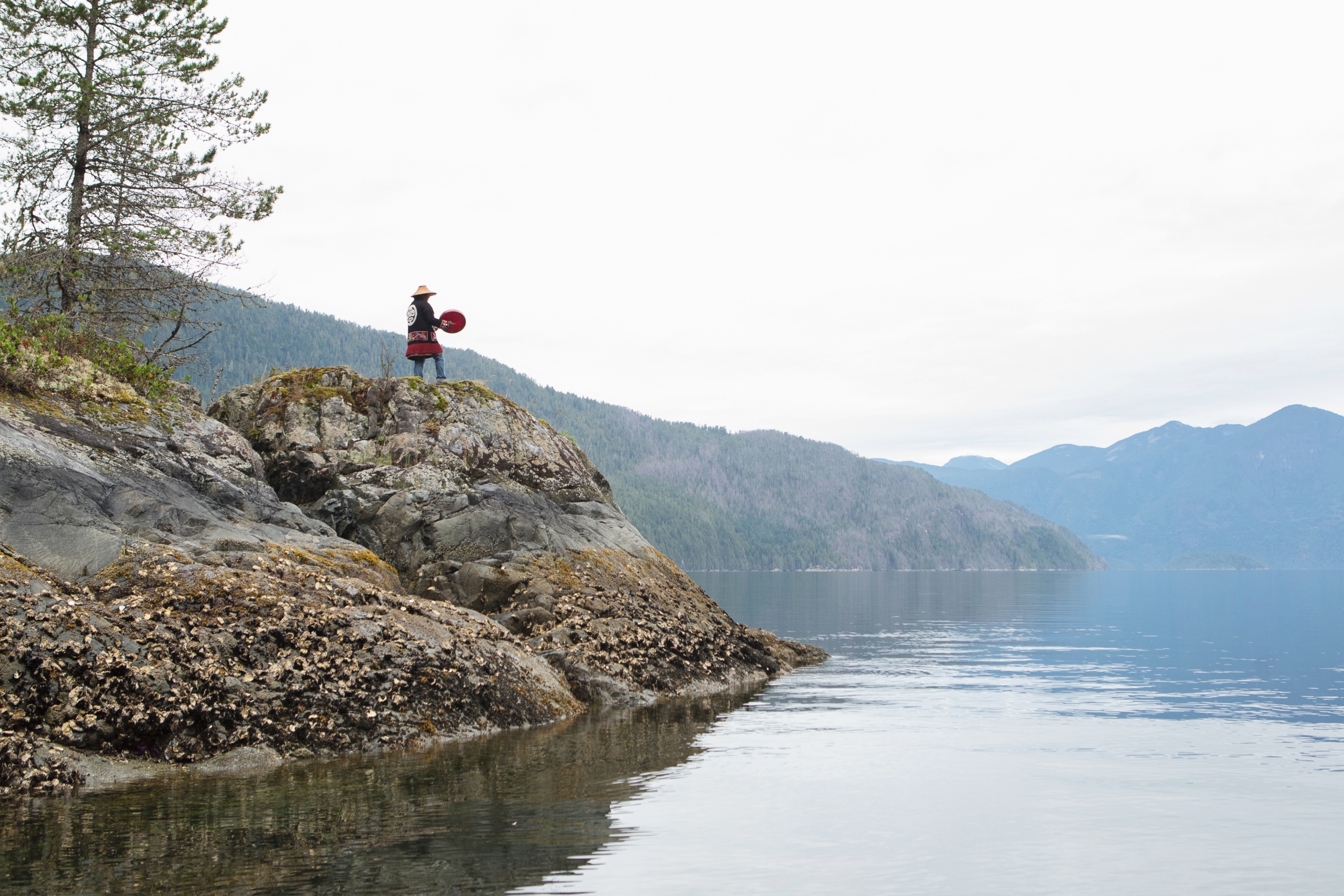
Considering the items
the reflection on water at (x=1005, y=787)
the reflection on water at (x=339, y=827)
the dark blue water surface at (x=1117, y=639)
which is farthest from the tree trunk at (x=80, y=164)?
the dark blue water surface at (x=1117, y=639)

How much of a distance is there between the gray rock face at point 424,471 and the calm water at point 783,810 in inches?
239

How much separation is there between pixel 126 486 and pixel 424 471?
24.9 feet

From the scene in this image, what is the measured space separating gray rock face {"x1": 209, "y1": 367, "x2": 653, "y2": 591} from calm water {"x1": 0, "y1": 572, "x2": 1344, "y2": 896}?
6.08 meters

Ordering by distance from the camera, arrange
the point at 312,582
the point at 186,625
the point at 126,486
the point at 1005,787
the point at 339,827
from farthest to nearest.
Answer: the point at 126,486
the point at 312,582
the point at 186,625
the point at 1005,787
the point at 339,827

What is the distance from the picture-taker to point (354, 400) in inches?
978

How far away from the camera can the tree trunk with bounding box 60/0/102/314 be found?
72.7 feet

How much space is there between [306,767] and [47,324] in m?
12.0

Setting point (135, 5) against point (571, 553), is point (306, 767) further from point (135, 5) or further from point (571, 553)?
point (135, 5)

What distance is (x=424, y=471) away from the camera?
22.9 meters

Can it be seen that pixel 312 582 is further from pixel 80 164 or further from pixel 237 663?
pixel 80 164

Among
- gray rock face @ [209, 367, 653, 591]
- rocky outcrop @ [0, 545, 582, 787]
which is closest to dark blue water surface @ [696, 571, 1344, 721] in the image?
gray rock face @ [209, 367, 653, 591]

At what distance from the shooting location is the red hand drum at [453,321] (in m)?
26.6

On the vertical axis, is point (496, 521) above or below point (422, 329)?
below

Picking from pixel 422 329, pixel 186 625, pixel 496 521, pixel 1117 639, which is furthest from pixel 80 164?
pixel 1117 639
